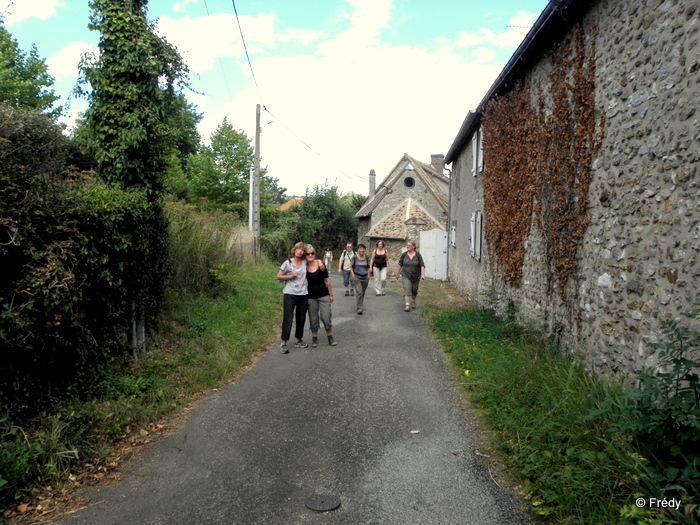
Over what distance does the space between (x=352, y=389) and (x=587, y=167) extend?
155 inches

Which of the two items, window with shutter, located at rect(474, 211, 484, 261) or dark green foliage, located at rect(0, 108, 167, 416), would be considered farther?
window with shutter, located at rect(474, 211, 484, 261)

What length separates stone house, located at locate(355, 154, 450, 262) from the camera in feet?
101

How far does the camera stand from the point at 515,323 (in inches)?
336

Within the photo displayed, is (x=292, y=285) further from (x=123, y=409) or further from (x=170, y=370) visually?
(x=123, y=409)

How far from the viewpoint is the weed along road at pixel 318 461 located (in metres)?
3.49

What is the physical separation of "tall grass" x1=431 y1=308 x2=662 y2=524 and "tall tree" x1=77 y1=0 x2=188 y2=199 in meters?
5.18

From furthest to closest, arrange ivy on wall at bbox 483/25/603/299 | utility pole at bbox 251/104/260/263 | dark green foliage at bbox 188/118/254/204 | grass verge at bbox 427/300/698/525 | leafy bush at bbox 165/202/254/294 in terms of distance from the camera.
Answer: dark green foliage at bbox 188/118/254/204 → utility pole at bbox 251/104/260/263 → leafy bush at bbox 165/202/254/294 → ivy on wall at bbox 483/25/603/299 → grass verge at bbox 427/300/698/525

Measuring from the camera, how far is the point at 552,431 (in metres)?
4.24

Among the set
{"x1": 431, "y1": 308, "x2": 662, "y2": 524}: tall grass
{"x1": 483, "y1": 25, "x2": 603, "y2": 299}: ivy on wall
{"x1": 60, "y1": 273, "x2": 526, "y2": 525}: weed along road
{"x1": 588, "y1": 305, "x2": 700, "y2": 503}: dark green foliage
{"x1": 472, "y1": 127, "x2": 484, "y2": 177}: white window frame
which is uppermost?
{"x1": 472, "y1": 127, "x2": 484, "y2": 177}: white window frame

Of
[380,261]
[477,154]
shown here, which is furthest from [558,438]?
[477,154]

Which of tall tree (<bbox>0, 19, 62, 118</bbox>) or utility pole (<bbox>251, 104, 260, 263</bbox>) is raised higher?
tall tree (<bbox>0, 19, 62, 118</bbox>)

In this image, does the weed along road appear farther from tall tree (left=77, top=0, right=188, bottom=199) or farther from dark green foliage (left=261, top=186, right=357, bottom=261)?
dark green foliage (left=261, top=186, right=357, bottom=261)

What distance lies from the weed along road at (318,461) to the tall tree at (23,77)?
21.1m

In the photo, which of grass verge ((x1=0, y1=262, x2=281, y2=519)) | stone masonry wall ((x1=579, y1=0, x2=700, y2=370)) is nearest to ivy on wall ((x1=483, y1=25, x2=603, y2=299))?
stone masonry wall ((x1=579, y1=0, x2=700, y2=370))
